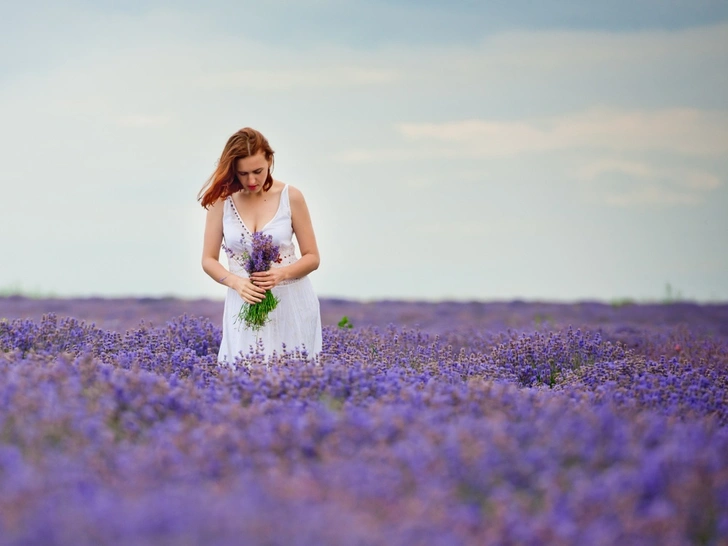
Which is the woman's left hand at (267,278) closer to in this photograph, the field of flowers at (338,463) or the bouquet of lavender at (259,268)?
the bouquet of lavender at (259,268)

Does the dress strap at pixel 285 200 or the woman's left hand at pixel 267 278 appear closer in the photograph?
the woman's left hand at pixel 267 278

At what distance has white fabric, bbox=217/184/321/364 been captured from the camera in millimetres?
5457

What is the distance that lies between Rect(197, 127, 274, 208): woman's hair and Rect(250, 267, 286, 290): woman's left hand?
0.60 m

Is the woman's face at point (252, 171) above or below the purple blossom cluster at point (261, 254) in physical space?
above


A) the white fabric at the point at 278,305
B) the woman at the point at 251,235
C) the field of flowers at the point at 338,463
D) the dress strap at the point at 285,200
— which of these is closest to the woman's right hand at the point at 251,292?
the woman at the point at 251,235

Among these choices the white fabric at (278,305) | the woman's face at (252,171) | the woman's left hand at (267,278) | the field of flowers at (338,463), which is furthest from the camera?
the white fabric at (278,305)

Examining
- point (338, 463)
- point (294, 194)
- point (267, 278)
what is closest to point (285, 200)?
point (294, 194)

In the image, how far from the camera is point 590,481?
8.75 feet

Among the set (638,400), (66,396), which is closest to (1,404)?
(66,396)

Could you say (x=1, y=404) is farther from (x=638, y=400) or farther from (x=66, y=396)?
(x=638, y=400)

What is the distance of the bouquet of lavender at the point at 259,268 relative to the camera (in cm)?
521

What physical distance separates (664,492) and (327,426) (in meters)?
1.06

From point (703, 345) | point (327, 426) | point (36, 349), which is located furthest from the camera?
point (703, 345)

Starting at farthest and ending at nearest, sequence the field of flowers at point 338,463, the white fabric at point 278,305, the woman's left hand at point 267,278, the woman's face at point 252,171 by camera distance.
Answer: the white fabric at point 278,305 → the woman's face at point 252,171 → the woman's left hand at point 267,278 → the field of flowers at point 338,463
